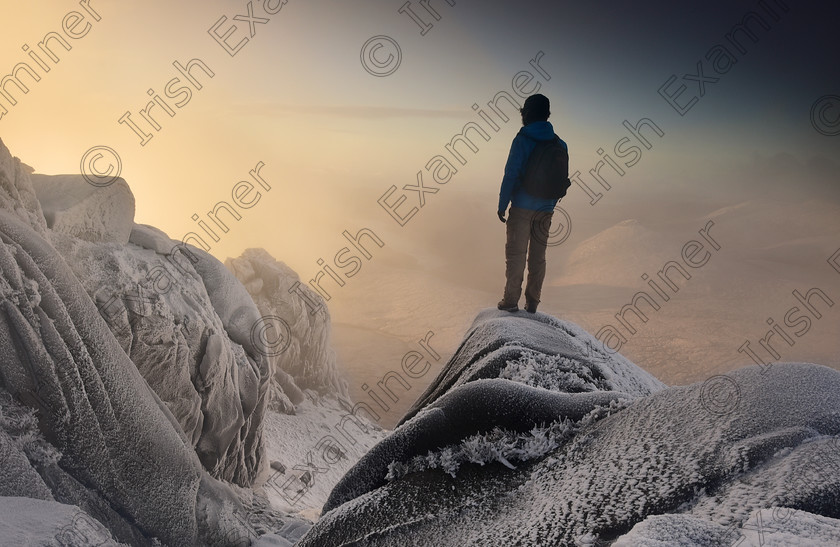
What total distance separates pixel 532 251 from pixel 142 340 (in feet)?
13.3

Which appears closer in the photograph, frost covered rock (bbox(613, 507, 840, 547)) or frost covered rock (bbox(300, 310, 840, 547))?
frost covered rock (bbox(613, 507, 840, 547))

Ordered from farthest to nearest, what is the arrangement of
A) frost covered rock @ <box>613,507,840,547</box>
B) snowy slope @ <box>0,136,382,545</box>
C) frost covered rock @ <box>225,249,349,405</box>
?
frost covered rock @ <box>225,249,349,405</box>, snowy slope @ <box>0,136,382,545</box>, frost covered rock @ <box>613,507,840,547</box>

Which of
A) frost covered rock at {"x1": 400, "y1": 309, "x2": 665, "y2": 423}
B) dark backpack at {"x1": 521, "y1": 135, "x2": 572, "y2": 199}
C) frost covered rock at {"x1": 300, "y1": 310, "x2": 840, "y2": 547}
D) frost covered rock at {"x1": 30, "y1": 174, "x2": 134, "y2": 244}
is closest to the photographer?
frost covered rock at {"x1": 300, "y1": 310, "x2": 840, "y2": 547}

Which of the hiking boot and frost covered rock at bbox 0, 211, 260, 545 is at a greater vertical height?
the hiking boot

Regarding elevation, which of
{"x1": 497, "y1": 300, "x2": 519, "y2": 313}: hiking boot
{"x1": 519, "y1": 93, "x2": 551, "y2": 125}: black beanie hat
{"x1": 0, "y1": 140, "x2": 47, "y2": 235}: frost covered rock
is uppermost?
{"x1": 519, "y1": 93, "x2": 551, "y2": 125}: black beanie hat

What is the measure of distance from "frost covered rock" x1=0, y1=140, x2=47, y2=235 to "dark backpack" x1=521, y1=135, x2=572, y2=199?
394 cm

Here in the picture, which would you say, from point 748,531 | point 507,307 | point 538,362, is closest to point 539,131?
point 507,307

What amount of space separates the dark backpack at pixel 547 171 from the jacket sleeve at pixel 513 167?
47mm

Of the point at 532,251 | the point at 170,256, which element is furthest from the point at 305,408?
the point at 532,251

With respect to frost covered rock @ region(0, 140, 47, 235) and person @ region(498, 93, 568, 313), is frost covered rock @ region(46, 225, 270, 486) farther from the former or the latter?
person @ region(498, 93, 568, 313)

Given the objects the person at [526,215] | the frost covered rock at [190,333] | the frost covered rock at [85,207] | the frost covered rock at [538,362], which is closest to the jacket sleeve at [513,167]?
the person at [526,215]

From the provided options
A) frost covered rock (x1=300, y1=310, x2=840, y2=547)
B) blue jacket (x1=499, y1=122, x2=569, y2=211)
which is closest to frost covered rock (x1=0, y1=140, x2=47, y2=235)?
blue jacket (x1=499, y1=122, x2=569, y2=211)

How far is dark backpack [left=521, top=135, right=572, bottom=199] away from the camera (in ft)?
12.7

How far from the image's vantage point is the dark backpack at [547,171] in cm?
386
